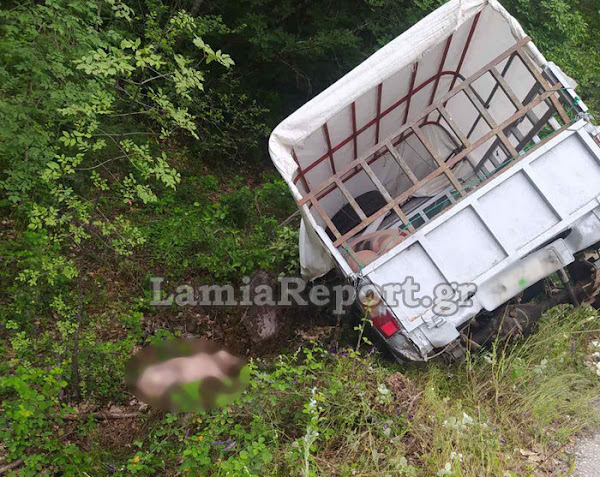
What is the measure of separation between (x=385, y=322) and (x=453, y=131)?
7.93 feet

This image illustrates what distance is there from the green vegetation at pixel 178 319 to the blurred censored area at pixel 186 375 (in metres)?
0.12

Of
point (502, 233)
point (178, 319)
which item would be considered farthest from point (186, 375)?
point (502, 233)

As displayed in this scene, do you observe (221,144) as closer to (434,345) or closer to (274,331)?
(274,331)

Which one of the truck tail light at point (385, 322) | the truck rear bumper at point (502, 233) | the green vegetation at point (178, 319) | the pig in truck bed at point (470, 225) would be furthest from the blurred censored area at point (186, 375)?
the truck rear bumper at point (502, 233)

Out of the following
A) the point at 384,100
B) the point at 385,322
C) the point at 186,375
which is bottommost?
the point at 385,322

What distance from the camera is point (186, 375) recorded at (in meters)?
4.37

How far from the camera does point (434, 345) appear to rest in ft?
12.9

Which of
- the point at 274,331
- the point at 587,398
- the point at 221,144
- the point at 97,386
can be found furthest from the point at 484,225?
the point at 221,144

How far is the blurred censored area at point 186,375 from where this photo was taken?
3.90m

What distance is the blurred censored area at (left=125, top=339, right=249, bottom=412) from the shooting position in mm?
3904

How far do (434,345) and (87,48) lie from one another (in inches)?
137

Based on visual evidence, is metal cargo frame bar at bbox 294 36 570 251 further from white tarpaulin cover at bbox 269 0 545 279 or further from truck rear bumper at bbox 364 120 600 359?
truck rear bumper at bbox 364 120 600 359

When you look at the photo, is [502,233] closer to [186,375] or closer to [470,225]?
[470,225]

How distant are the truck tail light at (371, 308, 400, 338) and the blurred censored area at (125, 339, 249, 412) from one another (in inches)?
45.9
